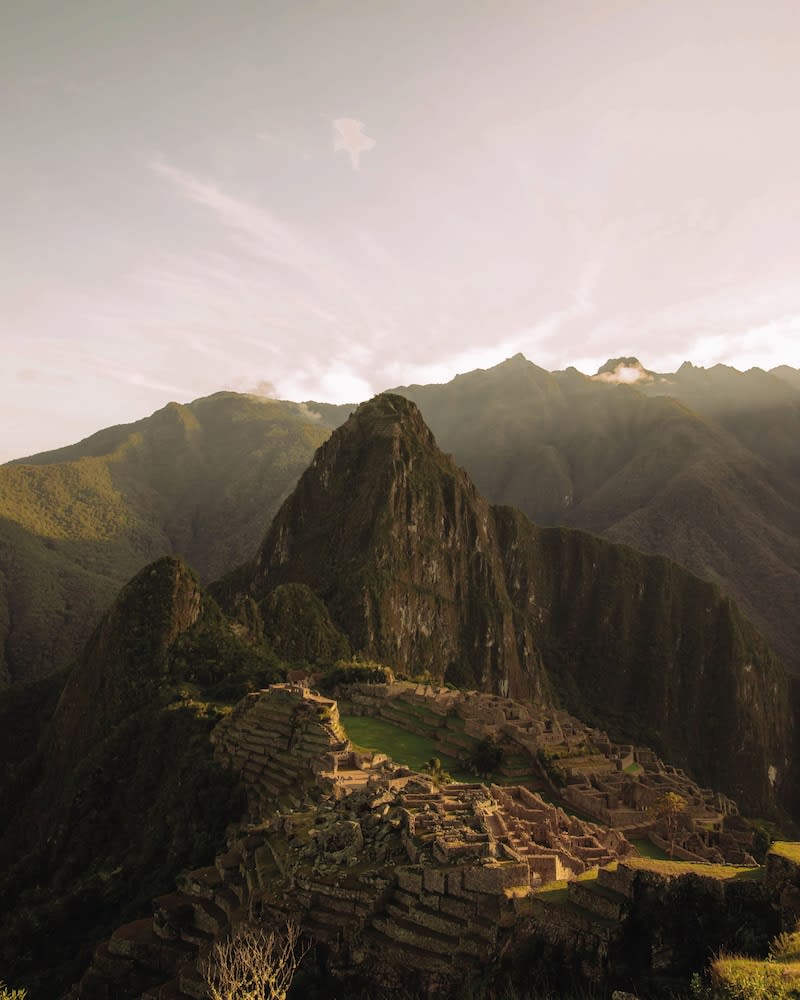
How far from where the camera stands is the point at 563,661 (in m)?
181

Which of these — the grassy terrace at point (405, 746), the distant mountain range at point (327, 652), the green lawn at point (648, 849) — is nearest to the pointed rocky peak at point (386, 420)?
the distant mountain range at point (327, 652)

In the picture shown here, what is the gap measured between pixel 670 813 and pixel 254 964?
1298 inches

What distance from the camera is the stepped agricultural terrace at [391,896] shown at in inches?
497

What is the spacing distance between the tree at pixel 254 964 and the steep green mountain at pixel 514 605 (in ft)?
293

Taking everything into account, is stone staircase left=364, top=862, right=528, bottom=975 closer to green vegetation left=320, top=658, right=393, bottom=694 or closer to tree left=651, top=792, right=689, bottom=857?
tree left=651, top=792, right=689, bottom=857

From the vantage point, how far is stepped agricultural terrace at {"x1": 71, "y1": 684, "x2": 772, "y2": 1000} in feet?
41.4

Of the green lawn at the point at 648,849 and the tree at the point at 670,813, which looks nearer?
the green lawn at the point at 648,849

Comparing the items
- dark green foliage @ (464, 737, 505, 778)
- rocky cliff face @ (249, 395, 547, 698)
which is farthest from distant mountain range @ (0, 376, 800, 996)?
dark green foliage @ (464, 737, 505, 778)

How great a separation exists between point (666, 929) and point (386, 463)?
398 ft

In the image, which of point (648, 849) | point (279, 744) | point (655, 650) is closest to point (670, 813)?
point (648, 849)

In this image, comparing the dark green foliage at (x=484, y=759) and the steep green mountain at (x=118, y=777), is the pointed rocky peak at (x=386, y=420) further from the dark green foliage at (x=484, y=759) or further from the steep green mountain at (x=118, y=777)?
the dark green foliage at (x=484, y=759)

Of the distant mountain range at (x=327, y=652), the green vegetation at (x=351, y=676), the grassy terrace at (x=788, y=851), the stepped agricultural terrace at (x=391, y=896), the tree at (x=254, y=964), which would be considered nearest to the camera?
the grassy terrace at (x=788, y=851)

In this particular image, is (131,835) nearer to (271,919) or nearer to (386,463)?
(271,919)

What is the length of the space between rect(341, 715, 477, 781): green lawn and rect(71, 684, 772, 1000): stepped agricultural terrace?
23854 mm
